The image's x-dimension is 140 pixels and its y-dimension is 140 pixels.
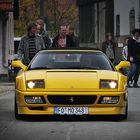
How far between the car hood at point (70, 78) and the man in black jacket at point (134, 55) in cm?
1051

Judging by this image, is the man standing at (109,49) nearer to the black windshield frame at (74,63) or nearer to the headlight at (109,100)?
the black windshield frame at (74,63)

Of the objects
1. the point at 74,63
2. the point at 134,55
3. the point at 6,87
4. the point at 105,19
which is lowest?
the point at 6,87

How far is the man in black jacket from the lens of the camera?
77.3ft

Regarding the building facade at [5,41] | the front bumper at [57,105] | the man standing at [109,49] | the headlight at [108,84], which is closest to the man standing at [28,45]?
the front bumper at [57,105]

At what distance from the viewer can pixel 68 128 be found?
38.3ft

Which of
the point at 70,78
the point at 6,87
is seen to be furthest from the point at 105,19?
the point at 70,78

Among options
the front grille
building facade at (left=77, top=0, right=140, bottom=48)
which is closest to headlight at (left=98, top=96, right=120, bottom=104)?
the front grille

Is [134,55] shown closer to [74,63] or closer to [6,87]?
[6,87]

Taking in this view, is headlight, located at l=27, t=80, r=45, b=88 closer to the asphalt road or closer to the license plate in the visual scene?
the license plate

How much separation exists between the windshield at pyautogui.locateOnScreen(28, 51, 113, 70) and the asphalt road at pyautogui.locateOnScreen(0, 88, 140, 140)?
3.19ft

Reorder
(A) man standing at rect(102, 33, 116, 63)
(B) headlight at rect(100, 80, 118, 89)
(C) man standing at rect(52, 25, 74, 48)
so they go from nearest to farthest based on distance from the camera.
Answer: (B) headlight at rect(100, 80, 118, 89), (C) man standing at rect(52, 25, 74, 48), (A) man standing at rect(102, 33, 116, 63)

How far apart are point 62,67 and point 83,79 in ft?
3.21

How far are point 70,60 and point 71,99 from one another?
1.46m

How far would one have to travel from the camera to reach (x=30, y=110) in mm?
12680
